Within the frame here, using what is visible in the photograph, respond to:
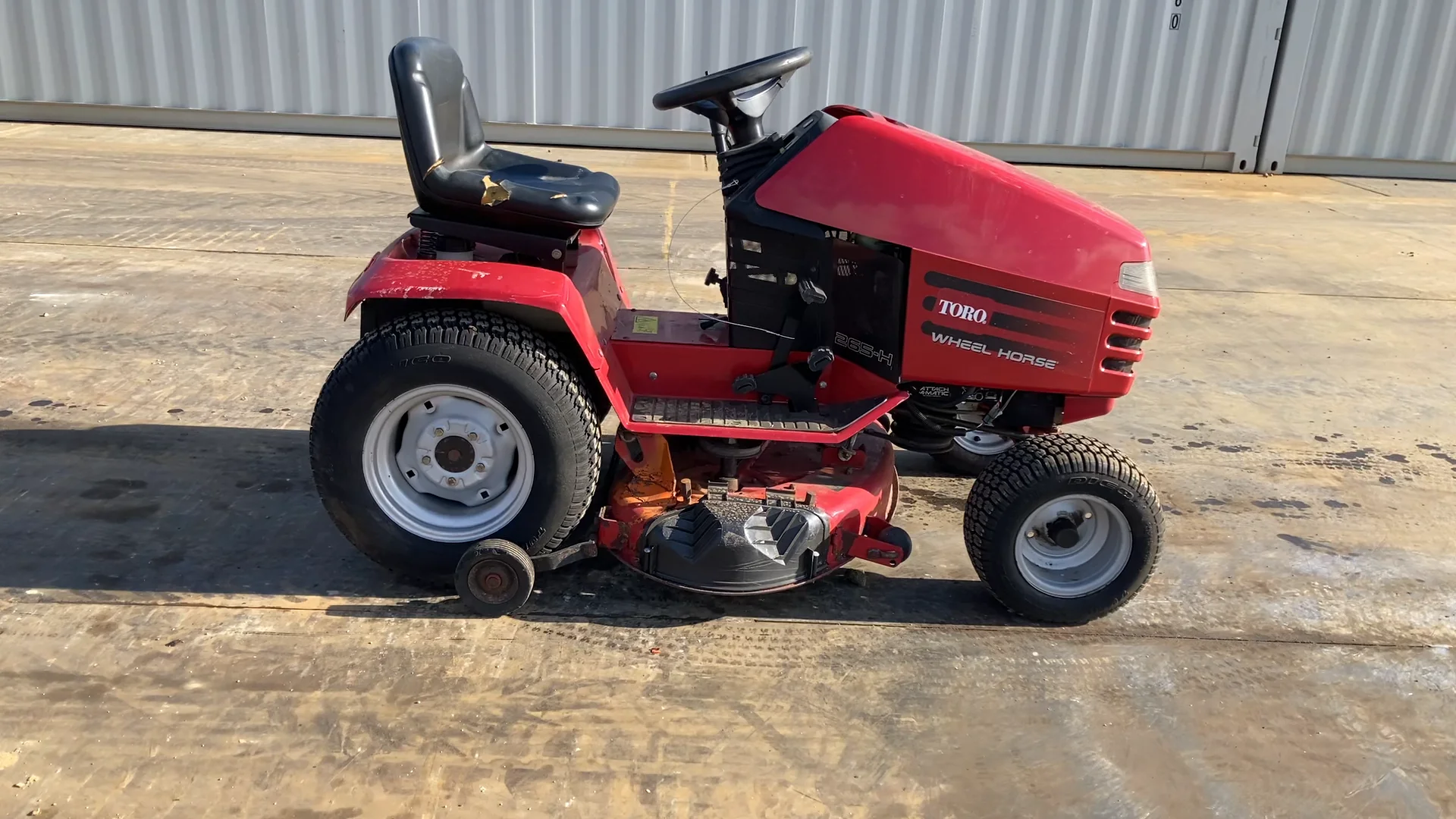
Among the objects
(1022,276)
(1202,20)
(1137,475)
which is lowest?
(1137,475)

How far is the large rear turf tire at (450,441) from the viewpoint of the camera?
2891 millimetres

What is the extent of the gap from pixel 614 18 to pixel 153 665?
857 centimetres

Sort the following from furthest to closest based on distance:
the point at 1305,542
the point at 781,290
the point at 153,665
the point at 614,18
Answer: the point at 614,18 < the point at 1305,542 < the point at 781,290 < the point at 153,665

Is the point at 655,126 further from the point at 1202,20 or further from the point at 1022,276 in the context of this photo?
the point at 1022,276

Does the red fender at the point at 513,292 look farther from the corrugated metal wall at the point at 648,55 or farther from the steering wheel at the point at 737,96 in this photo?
the corrugated metal wall at the point at 648,55

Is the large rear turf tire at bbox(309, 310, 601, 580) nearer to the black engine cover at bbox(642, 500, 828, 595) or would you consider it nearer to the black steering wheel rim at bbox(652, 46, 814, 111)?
the black engine cover at bbox(642, 500, 828, 595)

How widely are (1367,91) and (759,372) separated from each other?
10058 millimetres

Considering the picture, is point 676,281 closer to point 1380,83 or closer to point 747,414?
point 747,414

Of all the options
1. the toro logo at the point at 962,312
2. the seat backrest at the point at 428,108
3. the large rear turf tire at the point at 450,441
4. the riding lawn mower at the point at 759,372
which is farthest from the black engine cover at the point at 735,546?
the seat backrest at the point at 428,108

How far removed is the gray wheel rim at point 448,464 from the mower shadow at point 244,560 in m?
0.22

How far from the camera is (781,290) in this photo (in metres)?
3.11

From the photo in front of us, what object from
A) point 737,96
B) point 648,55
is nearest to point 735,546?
point 737,96

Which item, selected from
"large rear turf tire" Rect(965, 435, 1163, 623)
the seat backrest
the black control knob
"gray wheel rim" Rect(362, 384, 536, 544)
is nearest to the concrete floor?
"large rear turf tire" Rect(965, 435, 1163, 623)

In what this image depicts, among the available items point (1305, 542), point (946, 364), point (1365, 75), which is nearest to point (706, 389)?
point (946, 364)
